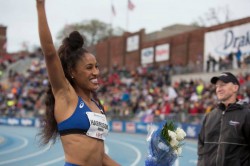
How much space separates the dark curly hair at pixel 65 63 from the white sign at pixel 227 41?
2713cm

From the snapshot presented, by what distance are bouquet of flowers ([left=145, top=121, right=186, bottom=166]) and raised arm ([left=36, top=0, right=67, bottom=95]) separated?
1.03 metres

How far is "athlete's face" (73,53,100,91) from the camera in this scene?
12.2 ft

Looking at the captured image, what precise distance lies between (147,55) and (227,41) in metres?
12.5

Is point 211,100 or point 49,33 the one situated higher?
point 49,33

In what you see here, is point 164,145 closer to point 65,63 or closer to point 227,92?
point 65,63

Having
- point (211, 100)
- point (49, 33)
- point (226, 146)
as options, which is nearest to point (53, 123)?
point (49, 33)

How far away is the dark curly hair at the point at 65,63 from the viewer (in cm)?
371

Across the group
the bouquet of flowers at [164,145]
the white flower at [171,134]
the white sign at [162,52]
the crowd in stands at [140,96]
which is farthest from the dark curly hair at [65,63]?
the white sign at [162,52]

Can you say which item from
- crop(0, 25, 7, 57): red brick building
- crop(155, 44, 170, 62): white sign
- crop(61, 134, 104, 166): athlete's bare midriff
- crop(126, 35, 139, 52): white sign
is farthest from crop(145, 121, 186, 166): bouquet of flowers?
crop(0, 25, 7, 57): red brick building

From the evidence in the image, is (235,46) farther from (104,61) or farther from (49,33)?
(49,33)

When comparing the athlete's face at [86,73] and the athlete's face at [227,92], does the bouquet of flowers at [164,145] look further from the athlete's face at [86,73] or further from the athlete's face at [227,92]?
the athlete's face at [227,92]

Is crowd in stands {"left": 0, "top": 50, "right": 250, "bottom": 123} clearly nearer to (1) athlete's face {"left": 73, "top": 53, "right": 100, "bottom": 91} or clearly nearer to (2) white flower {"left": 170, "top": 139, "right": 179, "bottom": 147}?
(2) white flower {"left": 170, "top": 139, "right": 179, "bottom": 147}

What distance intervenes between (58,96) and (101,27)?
83059mm

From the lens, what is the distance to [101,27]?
85875 millimetres
